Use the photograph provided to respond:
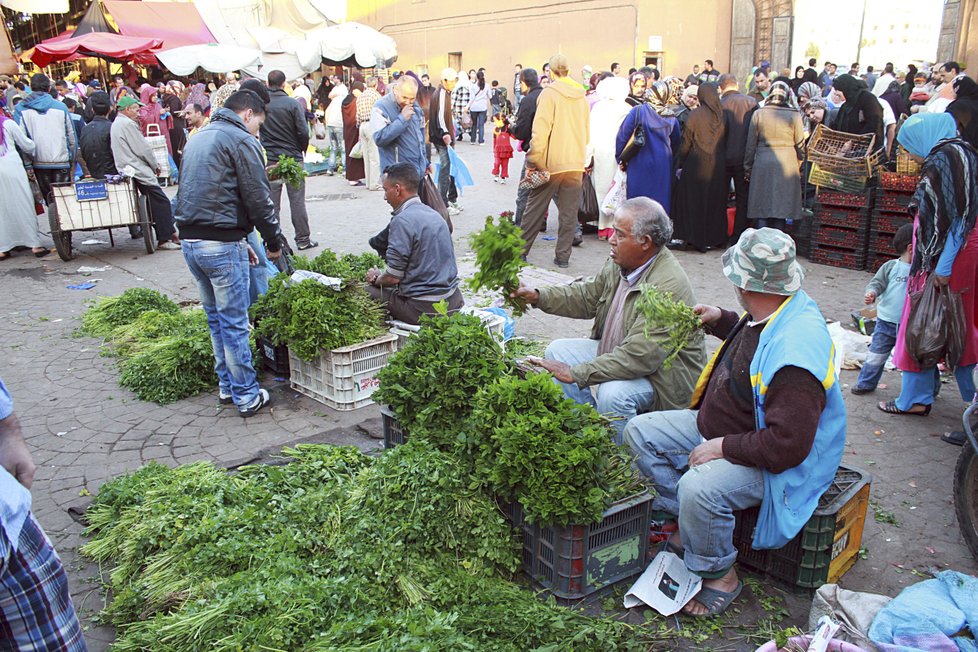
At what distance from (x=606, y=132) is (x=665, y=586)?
8.05m

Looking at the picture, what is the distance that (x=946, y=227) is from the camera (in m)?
5.11

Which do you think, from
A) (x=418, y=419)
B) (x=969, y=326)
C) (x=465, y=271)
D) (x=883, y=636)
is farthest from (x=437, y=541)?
(x=465, y=271)

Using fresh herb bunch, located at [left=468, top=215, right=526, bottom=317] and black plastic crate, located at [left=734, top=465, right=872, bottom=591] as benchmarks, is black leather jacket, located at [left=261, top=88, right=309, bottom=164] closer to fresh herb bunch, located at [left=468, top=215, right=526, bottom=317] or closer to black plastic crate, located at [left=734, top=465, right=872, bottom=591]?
fresh herb bunch, located at [left=468, top=215, right=526, bottom=317]

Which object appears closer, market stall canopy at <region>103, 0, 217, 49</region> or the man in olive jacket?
the man in olive jacket

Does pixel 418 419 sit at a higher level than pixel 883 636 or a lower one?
higher

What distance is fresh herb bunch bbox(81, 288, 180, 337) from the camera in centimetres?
758

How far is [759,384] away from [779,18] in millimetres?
23614

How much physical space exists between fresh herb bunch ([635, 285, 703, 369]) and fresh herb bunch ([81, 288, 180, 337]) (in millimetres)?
5346

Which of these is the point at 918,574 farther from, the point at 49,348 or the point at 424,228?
the point at 49,348

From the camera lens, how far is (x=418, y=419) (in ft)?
13.0

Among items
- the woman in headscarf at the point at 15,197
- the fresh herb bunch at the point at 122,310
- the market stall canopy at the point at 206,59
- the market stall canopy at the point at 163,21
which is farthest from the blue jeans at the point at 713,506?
the market stall canopy at the point at 163,21

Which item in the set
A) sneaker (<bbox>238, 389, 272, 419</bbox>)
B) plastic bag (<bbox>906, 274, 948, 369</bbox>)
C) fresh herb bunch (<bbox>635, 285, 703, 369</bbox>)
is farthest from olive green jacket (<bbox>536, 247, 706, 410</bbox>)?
sneaker (<bbox>238, 389, 272, 419</bbox>)

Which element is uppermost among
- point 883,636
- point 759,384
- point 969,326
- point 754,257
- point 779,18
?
point 779,18

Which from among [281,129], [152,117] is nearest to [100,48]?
[152,117]
